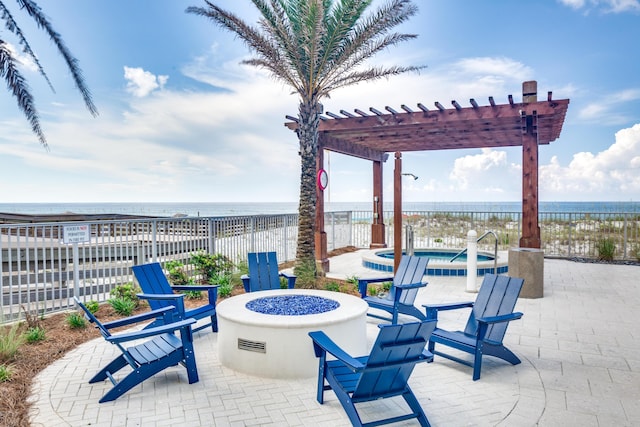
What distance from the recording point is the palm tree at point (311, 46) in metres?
7.06

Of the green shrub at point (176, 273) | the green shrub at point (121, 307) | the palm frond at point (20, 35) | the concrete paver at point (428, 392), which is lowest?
the concrete paver at point (428, 392)

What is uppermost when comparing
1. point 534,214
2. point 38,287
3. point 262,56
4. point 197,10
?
point 197,10

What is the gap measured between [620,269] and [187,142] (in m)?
27.5

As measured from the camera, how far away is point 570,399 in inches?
124

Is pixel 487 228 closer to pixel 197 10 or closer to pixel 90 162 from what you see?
pixel 197 10

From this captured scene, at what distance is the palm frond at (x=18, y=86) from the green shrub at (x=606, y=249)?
41.1 ft

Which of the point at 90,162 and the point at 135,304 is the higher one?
the point at 90,162

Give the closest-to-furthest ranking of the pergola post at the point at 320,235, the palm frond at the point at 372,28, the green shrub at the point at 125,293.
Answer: the green shrub at the point at 125,293 < the palm frond at the point at 372,28 < the pergola post at the point at 320,235

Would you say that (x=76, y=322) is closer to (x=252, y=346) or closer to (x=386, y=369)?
(x=252, y=346)

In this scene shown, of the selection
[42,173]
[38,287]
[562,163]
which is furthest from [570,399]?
[562,163]

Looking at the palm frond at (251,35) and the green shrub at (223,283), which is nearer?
the green shrub at (223,283)

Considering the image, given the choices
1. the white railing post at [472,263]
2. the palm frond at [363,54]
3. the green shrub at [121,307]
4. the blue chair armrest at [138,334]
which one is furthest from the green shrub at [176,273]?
the white railing post at [472,263]

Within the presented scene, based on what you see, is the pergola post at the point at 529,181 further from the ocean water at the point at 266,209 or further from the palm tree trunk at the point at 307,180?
the ocean water at the point at 266,209

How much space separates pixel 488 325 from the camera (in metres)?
3.80
